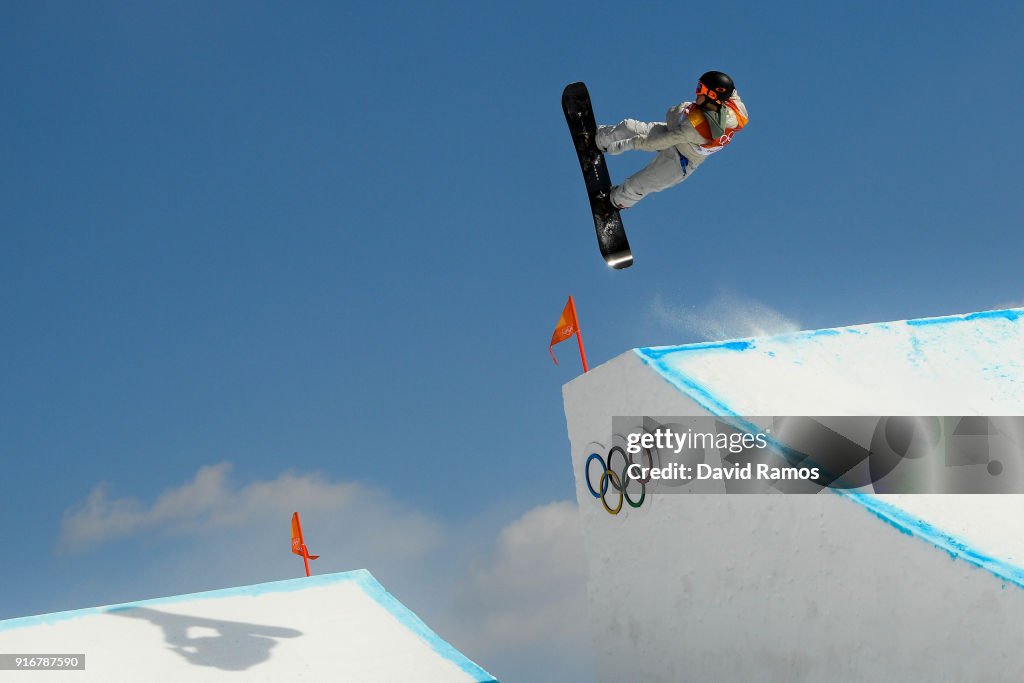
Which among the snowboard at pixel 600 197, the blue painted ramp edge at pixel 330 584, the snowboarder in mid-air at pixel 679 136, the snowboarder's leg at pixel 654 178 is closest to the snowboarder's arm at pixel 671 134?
the snowboarder in mid-air at pixel 679 136

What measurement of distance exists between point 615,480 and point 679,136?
3112 millimetres

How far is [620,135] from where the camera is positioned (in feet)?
24.7

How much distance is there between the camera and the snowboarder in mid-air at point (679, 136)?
6496mm

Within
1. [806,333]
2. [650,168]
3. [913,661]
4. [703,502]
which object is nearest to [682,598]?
[703,502]

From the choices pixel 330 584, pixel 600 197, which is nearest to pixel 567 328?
pixel 600 197

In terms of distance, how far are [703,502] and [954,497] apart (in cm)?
180

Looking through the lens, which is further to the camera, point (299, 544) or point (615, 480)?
point (299, 544)

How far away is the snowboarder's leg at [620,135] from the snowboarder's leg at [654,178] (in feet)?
0.95

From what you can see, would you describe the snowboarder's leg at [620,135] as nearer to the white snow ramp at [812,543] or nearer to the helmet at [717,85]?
the helmet at [717,85]

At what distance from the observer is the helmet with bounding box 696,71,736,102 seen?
640 cm

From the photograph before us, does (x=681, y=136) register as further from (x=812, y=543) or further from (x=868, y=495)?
(x=812, y=543)

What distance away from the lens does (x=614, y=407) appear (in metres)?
7.91

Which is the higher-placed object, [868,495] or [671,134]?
[671,134]

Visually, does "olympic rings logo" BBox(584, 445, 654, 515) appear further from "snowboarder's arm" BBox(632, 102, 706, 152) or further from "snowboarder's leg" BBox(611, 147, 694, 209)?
"snowboarder's arm" BBox(632, 102, 706, 152)
